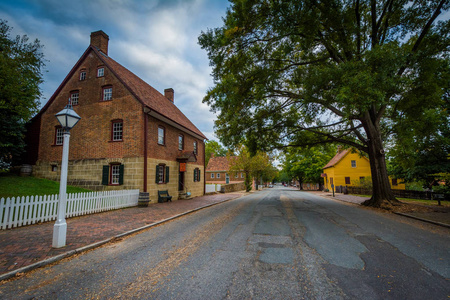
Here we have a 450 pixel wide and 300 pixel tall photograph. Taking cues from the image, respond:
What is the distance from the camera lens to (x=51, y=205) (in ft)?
25.9

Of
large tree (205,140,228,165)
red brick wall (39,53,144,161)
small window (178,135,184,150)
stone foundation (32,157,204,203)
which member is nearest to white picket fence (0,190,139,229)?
stone foundation (32,157,204,203)

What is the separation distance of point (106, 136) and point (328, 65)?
47.3ft

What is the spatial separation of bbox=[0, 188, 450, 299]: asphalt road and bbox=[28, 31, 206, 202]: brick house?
28.1ft

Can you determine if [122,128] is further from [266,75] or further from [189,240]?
[189,240]

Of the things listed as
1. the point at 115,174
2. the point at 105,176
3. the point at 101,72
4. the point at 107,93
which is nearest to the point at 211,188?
the point at 115,174

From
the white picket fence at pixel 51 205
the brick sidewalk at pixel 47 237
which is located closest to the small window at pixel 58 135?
the white picket fence at pixel 51 205

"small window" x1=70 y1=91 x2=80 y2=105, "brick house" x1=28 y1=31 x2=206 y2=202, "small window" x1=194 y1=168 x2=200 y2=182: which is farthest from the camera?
"small window" x1=194 y1=168 x2=200 y2=182

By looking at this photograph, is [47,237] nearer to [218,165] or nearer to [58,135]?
[58,135]

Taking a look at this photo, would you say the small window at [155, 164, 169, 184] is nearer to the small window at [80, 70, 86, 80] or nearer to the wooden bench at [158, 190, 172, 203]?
the wooden bench at [158, 190, 172, 203]

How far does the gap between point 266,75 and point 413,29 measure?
828 cm

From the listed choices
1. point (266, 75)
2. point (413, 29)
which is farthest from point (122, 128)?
point (413, 29)

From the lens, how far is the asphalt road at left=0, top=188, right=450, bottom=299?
3.03m

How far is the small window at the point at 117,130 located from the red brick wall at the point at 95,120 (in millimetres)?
266

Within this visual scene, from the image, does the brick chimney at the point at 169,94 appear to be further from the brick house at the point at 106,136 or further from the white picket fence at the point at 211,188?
the white picket fence at the point at 211,188
